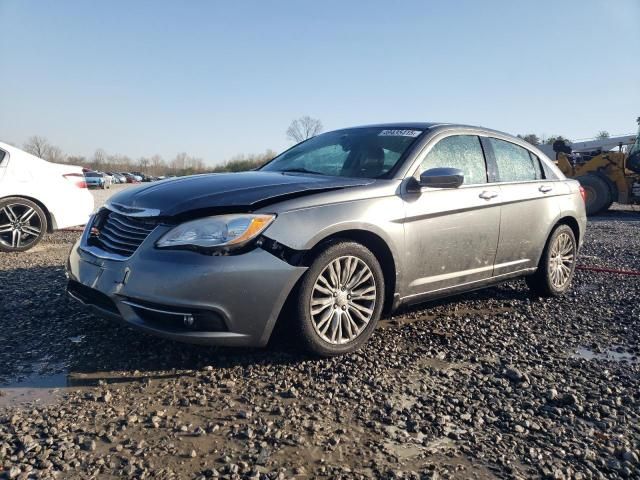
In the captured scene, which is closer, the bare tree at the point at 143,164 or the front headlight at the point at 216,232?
→ the front headlight at the point at 216,232

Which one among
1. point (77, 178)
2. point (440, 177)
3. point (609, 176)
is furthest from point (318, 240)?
point (609, 176)

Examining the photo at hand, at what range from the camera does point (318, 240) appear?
323 centimetres

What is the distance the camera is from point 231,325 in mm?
2988

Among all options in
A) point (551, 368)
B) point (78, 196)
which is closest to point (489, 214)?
point (551, 368)

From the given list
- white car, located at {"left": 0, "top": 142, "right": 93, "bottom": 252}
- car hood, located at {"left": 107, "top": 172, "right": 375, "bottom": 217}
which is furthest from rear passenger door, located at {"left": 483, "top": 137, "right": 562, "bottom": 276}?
white car, located at {"left": 0, "top": 142, "right": 93, "bottom": 252}

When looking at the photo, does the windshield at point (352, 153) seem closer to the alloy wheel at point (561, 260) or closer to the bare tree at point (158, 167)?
the alloy wheel at point (561, 260)

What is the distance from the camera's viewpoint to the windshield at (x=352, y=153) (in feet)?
13.3

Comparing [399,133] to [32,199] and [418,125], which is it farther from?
[32,199]

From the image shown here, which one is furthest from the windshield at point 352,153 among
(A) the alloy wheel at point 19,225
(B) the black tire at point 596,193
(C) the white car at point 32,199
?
(B) the black tire at point 596,193

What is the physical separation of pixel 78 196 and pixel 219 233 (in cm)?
545

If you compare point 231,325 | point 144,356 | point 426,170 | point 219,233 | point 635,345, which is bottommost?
point 635,345

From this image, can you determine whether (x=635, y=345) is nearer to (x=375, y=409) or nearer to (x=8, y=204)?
(x=375, y=409)

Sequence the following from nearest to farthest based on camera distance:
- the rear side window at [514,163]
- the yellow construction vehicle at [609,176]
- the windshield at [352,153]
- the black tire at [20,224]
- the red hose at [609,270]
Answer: the windshield at [352,153]
the rear side window at [514,163]
the red hose at [609,270]
the black tire at [20,224]
the yellow construction vehicle at [609,176]

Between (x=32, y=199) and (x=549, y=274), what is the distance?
256 inches
